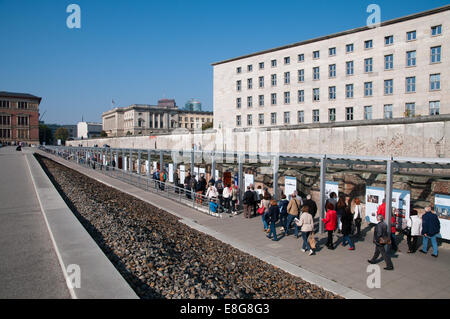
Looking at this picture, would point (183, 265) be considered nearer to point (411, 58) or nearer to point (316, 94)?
point (411, 58)

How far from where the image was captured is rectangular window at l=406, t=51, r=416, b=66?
32.7 meters

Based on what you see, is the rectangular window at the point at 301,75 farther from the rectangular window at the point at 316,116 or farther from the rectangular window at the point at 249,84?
the rectangular window at the point at 249,84

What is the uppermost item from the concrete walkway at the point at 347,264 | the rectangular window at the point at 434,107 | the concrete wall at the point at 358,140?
the rectangular window at the point at 434,107

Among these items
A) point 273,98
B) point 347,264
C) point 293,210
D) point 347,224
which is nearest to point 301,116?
point 273,98

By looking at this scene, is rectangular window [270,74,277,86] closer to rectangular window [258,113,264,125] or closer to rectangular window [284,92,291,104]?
rectangular window [284,92,291,104]

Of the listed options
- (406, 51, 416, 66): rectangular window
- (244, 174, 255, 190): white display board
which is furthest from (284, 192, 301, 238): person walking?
(406, 51, 416, 66): rectangular window

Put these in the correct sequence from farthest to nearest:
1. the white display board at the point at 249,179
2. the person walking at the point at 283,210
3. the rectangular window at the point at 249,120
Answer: the rectangular window at the point at 249,120 < the white display board at the point at 249,179 < the person walking at the point at 283,210

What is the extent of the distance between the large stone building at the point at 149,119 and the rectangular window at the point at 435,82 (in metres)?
83.2

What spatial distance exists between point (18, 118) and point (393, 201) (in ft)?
417

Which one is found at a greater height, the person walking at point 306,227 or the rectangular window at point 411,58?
the rectangular window at point 411,58

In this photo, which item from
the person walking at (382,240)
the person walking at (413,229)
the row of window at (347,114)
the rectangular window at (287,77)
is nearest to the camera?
the person walking at (382,240)

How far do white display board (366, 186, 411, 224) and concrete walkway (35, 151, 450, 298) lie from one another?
88 cm

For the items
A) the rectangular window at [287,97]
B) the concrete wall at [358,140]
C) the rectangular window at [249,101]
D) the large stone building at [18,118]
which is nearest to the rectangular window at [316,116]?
the rectangular window at [287,97]

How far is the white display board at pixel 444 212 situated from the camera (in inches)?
313
